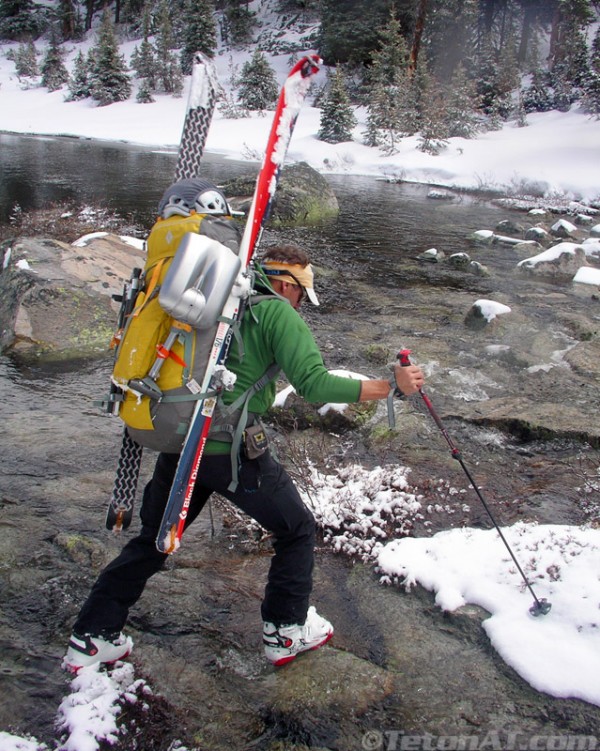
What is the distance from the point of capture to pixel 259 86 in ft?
146

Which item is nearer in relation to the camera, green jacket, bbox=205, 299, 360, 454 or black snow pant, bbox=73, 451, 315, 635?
green jacket, bbox=205, 299, 360, 454

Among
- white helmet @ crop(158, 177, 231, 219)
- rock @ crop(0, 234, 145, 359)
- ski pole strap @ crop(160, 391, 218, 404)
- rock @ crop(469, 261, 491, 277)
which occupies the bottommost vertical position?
rock @ crop(0, 234, 145, 359)

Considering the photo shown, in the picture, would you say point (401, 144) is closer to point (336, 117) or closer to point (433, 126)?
point (433, 126)

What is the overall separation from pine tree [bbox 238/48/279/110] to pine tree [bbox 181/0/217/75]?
9558mm

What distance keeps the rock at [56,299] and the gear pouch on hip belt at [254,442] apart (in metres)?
6.01

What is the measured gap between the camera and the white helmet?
3002 millimetres

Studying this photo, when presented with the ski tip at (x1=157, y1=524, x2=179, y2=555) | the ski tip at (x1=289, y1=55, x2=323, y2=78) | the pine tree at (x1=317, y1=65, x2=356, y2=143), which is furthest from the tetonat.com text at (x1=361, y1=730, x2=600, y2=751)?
the pine tree at (x1=317, y1=65, x2=356, y2=143)

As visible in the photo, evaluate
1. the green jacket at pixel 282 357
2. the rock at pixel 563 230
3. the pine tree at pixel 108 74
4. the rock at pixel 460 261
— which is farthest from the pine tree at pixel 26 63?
the green jacket at pixel 282 357

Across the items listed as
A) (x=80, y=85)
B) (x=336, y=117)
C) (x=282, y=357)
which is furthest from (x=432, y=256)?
(x=80, y=85)

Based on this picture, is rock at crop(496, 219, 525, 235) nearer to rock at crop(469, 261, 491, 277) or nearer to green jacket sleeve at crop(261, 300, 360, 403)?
rock at crop(469, 261, 491, 277)

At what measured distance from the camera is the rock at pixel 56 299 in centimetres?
809

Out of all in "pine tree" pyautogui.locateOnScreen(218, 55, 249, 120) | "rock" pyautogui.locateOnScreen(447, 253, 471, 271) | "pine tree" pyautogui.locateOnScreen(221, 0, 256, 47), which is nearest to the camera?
Answer: "rock" pyautogui.locateOnScreen(447, 253, 471, 271)

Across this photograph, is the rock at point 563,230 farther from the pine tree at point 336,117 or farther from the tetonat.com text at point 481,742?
Answer: the pine tree at point 336,117

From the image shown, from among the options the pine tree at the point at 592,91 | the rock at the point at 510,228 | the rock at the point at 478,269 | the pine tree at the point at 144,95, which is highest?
the pine tree at the point at 592,91
